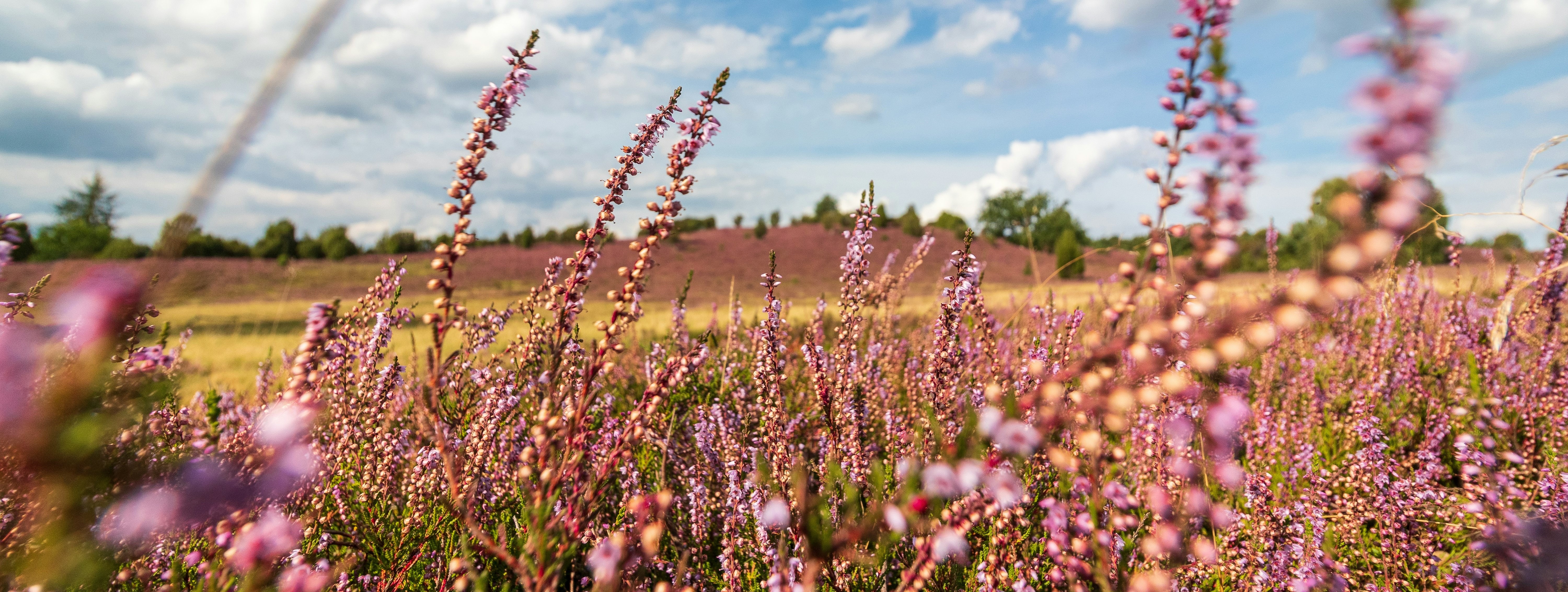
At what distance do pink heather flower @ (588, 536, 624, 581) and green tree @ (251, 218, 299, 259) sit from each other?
30252 mm

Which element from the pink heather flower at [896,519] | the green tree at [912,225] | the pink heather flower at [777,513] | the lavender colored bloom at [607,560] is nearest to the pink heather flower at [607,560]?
the lavender colored bloom at [607,560]

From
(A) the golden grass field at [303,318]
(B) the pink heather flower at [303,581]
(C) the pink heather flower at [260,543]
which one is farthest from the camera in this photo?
(A) the golden grass field at [303,318]

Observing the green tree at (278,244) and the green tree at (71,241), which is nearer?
the green tree at (71,241)

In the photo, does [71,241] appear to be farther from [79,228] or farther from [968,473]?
[968,473]

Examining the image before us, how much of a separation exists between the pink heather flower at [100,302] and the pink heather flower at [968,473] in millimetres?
1599

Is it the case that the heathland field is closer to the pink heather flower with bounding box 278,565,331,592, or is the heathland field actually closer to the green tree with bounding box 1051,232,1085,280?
the pink heather flower with bounding box 278,565,331,592

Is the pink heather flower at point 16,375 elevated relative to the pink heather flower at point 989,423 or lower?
elevated

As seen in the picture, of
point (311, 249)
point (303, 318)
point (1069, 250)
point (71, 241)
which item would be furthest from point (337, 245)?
point (1069, 250)

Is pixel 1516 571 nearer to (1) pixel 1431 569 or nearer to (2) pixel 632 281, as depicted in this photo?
(1) pixel 1431 569

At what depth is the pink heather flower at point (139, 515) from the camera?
4.26 ft

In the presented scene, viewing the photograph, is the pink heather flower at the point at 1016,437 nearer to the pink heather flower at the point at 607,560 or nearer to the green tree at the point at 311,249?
the pink heather flower at the point at 607,560

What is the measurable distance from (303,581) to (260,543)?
0.59 ft

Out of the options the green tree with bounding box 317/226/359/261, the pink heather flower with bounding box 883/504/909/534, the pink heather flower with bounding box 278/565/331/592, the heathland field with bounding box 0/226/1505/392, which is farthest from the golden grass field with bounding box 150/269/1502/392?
the green tree with bounding box 317/226/359/261

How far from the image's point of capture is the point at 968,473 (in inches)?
44.6
